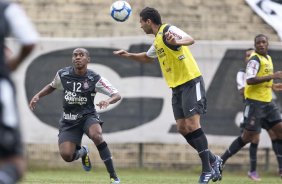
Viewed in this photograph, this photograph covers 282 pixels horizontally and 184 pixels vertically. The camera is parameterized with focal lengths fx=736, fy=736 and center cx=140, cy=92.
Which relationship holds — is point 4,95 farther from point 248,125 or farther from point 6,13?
point 248,125

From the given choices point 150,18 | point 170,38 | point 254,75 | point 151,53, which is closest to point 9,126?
point 170,38

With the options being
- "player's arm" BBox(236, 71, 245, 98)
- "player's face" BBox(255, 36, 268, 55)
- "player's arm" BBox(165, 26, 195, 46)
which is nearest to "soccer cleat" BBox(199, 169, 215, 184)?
"player's arm" BBox(165, 26, 195, 46)

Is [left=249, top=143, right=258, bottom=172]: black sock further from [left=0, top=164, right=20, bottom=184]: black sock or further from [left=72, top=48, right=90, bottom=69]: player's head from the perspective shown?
[left=0, top=164, right=20, bottom=184]: black sock

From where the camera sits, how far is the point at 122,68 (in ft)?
51.2

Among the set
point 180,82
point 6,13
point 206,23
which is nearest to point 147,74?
point 206,23

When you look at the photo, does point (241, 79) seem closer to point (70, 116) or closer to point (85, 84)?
point (85, 84)

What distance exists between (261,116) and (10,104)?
28.8ft

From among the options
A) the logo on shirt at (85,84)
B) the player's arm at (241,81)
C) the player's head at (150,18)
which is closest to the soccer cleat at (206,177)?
the player's head at (150,18)

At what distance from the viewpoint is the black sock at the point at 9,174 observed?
430cm

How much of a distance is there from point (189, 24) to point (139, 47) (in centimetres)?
245

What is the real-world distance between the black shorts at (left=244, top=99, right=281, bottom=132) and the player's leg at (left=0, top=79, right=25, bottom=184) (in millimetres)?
8735

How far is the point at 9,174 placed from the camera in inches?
172

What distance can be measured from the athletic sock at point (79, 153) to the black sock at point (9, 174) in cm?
657

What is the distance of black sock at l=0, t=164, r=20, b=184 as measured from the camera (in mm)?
4305
